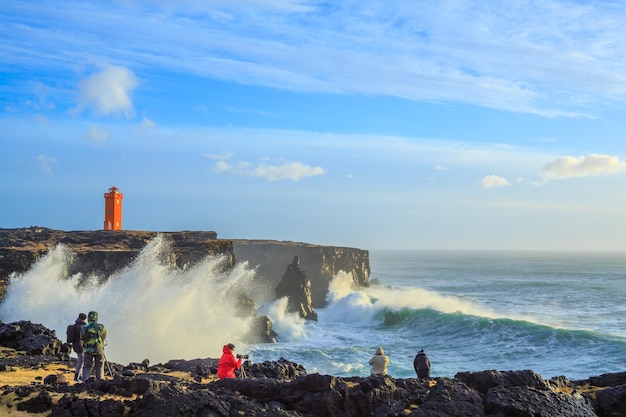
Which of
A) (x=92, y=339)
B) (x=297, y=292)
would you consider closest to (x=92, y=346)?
(x=92, y=339)

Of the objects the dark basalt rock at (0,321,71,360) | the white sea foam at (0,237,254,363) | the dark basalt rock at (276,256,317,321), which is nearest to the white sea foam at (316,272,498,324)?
the dark basalt rock at (276,256,317,321)

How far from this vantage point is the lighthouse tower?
53.5 m

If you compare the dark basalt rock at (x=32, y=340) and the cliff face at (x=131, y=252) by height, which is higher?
the cliff face at (x=131, y=252)

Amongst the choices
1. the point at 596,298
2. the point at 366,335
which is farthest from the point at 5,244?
the point at 596,298

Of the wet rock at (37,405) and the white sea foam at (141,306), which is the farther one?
the white sea foam at (141,306)

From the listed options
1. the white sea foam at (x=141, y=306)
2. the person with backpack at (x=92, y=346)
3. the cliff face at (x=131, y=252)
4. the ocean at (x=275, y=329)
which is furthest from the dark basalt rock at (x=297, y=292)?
the person with backpack at (x=92, y=346)

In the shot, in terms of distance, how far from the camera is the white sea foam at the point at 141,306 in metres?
26.5

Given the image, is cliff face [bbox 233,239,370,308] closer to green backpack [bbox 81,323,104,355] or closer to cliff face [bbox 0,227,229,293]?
cliff face [bbox 0,227,229,293]

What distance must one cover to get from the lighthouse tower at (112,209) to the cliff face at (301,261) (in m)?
12.5

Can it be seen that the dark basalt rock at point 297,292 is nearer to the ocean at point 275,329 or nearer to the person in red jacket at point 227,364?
the ocean at point 275,329

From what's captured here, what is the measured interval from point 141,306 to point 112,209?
27.3 m

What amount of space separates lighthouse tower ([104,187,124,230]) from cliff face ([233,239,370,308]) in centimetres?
1246

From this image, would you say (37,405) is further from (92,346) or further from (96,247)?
(96,247)

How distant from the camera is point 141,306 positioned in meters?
28.3
